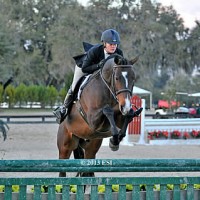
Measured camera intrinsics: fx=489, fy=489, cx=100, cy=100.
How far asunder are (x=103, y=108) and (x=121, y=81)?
1.27ft

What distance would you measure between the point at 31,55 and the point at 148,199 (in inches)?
1829

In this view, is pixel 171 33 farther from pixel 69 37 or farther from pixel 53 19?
pixel 53 19

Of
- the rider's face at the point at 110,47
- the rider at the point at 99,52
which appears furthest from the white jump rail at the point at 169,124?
the rider's face at the point at 110,47

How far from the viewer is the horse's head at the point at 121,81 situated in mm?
4598

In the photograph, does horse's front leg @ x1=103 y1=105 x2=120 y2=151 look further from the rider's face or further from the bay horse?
the rider's face

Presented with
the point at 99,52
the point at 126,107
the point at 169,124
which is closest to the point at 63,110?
the point at 99,52

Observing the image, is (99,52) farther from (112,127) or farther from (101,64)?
(112,127)

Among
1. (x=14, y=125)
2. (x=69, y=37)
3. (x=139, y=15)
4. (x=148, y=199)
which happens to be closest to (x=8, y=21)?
(x=69, y=37)

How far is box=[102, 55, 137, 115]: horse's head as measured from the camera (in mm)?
4598

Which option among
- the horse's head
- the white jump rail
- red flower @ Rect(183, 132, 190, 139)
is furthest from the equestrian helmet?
red flower @ Rect(183, 132, 190, 139)

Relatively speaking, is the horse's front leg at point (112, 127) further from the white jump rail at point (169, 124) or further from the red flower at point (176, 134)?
the red flower at point (176, 134)

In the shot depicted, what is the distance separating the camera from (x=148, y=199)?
3.22m

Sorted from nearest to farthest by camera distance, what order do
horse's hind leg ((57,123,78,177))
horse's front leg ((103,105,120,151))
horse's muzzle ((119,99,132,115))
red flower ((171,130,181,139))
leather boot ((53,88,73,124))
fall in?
horse's muzzle ((119,99,132,115)) < horse's front leg ((103,105,120,151)) < leather boot ((53,88,73,124)) < horse's hind leg ((57,123,78,177)) < red flower ((171,130,181,139))

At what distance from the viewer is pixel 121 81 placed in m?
4.73
